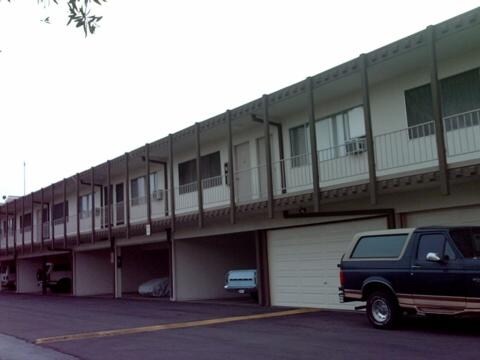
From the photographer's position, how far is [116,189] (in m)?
29.4

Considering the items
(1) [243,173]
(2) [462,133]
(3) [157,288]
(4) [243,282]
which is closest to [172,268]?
(3) [157,288]

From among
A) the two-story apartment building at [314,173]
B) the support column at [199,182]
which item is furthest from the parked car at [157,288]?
the support column at [199,182]

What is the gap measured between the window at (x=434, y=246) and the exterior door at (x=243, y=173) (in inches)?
348

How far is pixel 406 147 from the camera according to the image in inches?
573

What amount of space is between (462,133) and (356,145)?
10.4 feet

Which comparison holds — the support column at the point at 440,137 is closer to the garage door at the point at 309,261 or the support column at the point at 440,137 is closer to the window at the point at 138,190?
the garage door at the point at 309,261

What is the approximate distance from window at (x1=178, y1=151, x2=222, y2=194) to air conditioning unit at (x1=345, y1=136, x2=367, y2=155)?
250 inches

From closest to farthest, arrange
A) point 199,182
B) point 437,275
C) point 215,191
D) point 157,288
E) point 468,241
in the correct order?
point 437,275 < point 468,241 < point 199,182 < point 215,191 < point 157,288

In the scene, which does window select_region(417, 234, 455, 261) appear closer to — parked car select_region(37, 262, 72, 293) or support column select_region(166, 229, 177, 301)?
support column select_region(166, 229, 177, 301)

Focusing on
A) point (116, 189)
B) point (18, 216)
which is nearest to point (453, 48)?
point (116, 189)

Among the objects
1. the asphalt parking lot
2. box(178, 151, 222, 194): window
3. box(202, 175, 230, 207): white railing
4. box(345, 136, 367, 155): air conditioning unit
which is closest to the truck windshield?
the asphalt parking lot

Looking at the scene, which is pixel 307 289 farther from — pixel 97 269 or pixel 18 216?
pixel 18 216

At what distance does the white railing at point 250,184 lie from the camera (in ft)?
62.1

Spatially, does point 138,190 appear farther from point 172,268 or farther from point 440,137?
point 440,137
